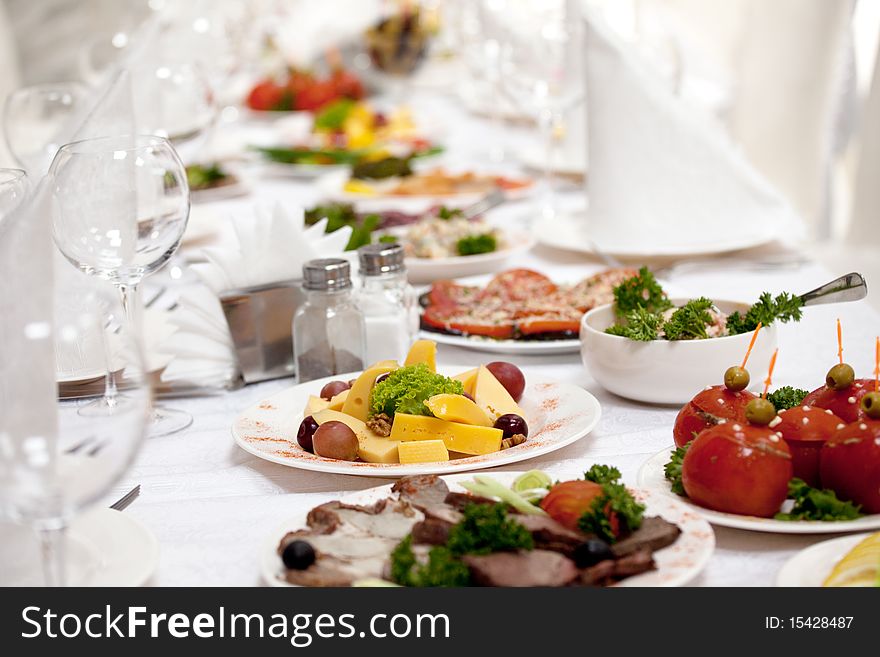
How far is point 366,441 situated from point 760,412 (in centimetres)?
44

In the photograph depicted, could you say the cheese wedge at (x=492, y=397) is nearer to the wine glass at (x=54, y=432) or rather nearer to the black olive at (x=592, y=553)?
the black olive at (x=592, y=553)

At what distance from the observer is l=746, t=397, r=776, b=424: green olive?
3.16 ft

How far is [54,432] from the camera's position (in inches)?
30.5

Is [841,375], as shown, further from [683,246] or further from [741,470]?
[683,246]

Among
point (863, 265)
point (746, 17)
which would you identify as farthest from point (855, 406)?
point (746, 17)

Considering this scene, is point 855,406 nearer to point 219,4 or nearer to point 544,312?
point 544,312

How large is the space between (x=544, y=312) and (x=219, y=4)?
2333 millimetres

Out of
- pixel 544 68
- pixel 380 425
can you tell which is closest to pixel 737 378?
pixel 380 425

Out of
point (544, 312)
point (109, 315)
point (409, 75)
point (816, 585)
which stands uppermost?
point (409, 75)

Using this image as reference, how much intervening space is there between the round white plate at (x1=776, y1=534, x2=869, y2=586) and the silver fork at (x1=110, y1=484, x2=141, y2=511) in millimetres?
650

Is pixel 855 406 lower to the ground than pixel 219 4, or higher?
lower

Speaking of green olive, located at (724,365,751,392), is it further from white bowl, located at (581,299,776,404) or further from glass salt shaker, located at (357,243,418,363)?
glass salt shaker, located at (357,243,418,363)

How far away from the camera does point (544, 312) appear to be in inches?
64.2

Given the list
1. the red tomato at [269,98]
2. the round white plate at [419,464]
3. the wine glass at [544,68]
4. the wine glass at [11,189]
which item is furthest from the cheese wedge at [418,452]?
the red tomato at [269,98]
